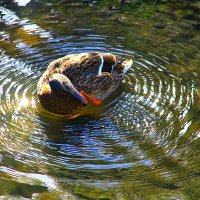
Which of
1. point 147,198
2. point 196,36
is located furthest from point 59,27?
point 147,198

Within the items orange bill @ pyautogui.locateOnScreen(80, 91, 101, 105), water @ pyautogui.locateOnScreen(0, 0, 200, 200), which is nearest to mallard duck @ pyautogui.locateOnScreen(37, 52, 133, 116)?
orange bill @ pyautogui.locateOnScreen(80, 91, 101, 105)

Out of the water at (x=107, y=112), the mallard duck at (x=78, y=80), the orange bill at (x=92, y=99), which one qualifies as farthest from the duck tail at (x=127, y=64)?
the orange bill at (x=92, y=99)

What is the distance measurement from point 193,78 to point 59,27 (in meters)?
2.74

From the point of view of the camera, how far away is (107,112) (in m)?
6.29

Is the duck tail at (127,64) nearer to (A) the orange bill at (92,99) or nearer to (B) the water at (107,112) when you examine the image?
(B) the water at (107,112)

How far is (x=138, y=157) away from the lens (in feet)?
17.1

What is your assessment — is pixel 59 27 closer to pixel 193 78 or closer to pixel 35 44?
pixel 35 44

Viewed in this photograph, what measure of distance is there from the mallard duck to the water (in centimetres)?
17

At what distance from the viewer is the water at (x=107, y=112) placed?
4820mm


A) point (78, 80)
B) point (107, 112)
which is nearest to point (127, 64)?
point (78, 80)

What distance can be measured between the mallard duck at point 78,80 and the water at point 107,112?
0.17 meters

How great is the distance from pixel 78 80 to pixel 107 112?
32.2 inches

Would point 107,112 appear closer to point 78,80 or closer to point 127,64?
point 78,80

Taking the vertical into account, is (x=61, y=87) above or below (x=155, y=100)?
above
